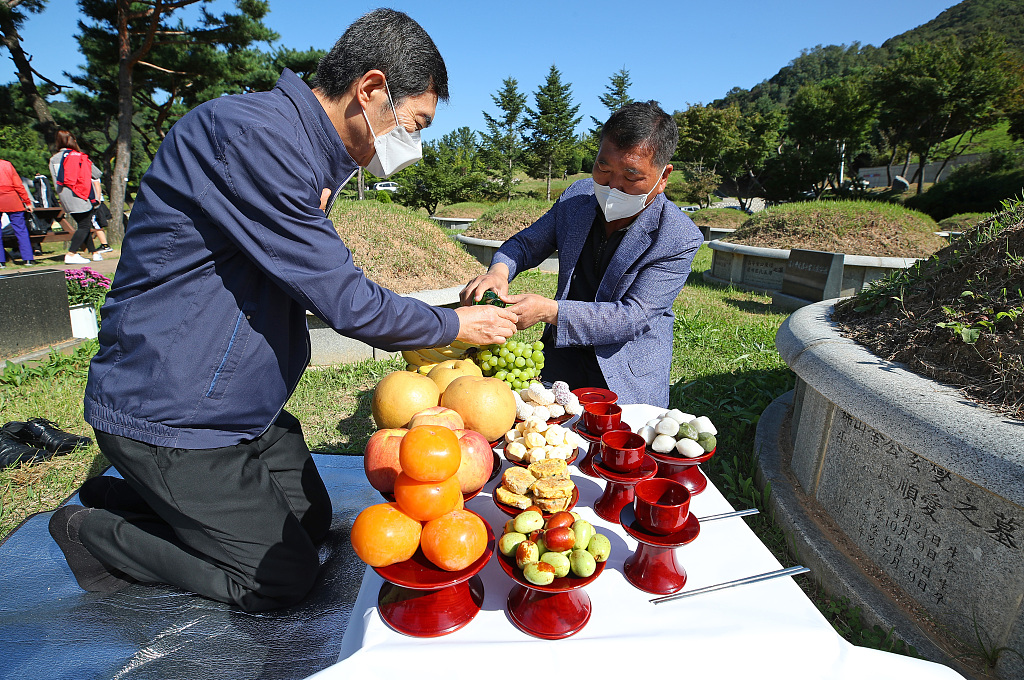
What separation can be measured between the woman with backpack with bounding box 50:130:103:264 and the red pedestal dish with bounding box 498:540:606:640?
1244 cm

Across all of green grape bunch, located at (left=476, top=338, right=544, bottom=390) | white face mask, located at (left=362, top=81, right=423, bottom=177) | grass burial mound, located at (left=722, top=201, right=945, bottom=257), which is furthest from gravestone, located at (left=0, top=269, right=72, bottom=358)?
grass burial mound, located at (left=722, top=201, right=945, bottom=257)

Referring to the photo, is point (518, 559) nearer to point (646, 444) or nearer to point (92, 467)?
point (646, 444)

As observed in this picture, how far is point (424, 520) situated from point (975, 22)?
95.1 m

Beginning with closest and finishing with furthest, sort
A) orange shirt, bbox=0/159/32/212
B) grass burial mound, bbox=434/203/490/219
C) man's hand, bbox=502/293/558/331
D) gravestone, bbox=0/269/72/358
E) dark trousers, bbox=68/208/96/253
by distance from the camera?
man's hand, bbox=502/293/558/331 < gravestone, bbox=0/269/72/358 < orange shirt, bbox=0/159/32/212 < dark trousers, bbox=68/208/96/253 < grass burial mound, bbox=434/203/490/219

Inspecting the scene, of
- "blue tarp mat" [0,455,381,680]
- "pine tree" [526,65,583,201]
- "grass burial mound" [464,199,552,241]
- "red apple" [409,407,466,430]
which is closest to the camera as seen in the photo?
"red apple" [409,407,466,430]

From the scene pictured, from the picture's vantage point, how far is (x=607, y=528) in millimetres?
1565

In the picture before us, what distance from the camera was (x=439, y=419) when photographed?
5.04ft

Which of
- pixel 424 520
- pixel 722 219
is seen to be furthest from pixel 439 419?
pixel 722 219

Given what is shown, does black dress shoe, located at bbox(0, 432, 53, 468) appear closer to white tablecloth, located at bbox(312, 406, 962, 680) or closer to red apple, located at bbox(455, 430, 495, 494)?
white tablecloth, located at bbox(312, 406, 962, 680)

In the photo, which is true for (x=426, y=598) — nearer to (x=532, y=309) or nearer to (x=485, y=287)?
(x=532, y=309)

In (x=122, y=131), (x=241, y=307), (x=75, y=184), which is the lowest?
(x=241, y=307)

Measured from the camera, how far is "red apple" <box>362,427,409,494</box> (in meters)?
1.39

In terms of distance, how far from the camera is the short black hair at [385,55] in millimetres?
1809

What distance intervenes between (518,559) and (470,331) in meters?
1.08
